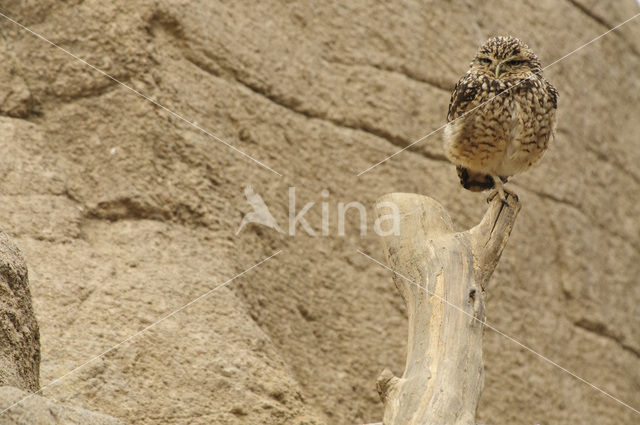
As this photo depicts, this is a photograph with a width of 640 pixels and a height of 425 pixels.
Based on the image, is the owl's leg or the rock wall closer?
the owl's leg

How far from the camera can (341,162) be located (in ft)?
17.7

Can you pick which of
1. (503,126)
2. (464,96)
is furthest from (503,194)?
(464,96)

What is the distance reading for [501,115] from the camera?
3.93 meters

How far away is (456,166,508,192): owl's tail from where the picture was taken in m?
4.25

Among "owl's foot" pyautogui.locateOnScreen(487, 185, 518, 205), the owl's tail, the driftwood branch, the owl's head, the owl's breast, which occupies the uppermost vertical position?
the owl's head

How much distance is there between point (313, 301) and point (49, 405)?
2.55m

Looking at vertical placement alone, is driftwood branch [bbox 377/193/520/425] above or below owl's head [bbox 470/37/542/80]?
below

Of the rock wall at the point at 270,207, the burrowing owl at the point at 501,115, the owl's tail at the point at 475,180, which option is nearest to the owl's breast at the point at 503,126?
the burrowing owl at the point at 501,115

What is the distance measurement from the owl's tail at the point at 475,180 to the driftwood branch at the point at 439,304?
24.0 inches

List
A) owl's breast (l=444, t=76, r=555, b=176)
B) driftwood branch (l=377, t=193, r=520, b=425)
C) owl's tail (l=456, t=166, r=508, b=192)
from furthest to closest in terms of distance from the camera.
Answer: owl's tail (l=456, t=166, r=508, b=192) → owl's breast (l=444, t=76, r=555, b=176) → driftwood branch (l=377, t=193, r=520, b=425)

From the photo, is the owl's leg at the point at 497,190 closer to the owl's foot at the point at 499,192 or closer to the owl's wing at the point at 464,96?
the owl's foot at the point at 499,192

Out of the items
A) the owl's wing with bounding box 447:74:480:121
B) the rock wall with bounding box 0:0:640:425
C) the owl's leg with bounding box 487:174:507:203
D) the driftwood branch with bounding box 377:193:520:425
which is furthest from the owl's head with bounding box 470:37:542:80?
the rock wall with bounding box 0:0:640:425

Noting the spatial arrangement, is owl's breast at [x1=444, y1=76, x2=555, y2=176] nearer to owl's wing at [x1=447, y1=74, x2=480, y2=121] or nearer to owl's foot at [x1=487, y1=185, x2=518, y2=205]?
owl's wing at [x1=447, y1=74, x2=480, y2=121]

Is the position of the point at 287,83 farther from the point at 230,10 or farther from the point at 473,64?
the point at 473,64
